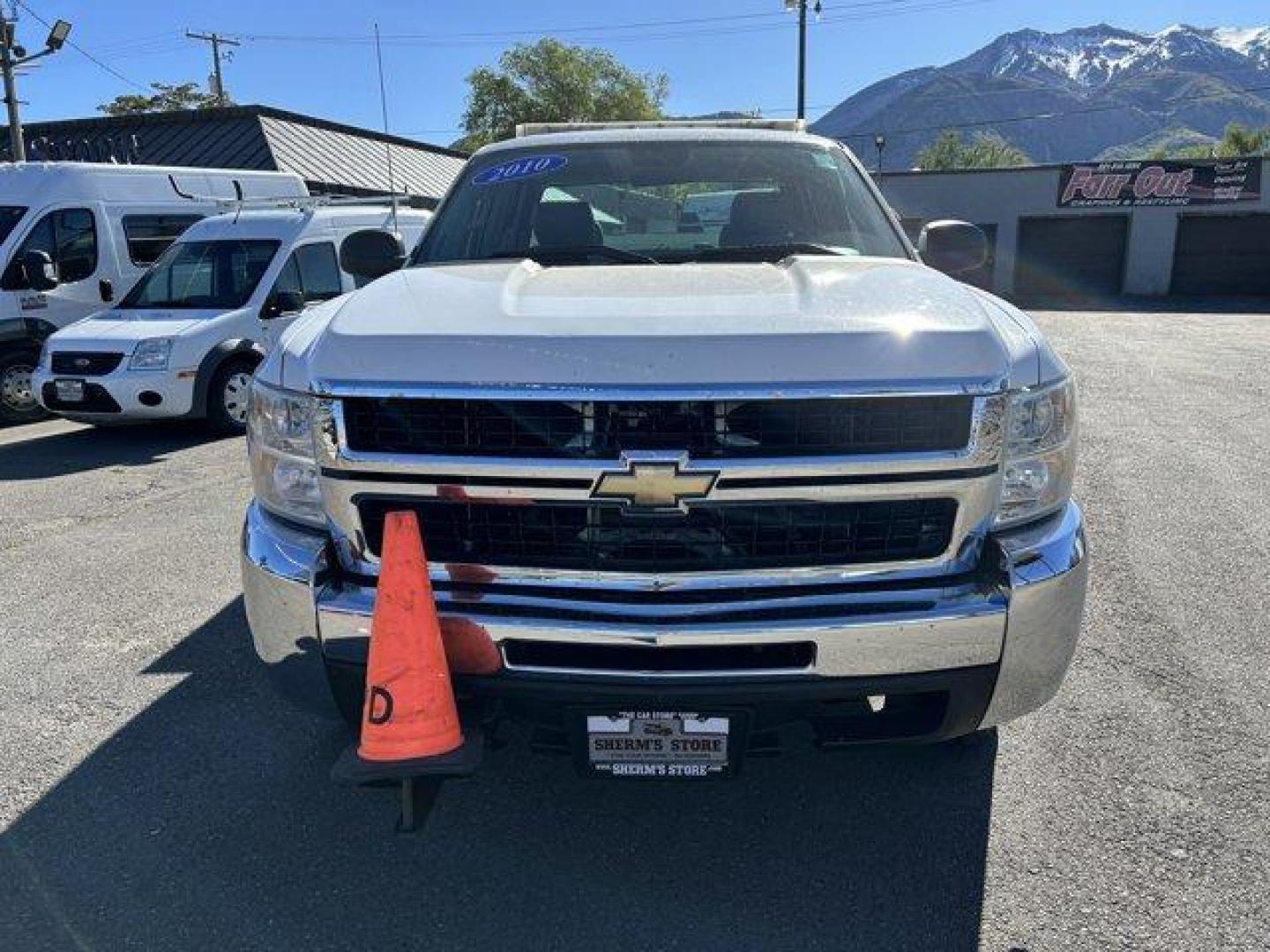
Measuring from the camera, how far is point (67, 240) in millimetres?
11062

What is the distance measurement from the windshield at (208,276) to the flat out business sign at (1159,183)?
26432mm

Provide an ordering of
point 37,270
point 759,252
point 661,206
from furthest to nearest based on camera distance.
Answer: point 37,270 → point 661,206 → point 759,252

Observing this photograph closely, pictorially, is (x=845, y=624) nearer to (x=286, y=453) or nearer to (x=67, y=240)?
(x=286, y=453)

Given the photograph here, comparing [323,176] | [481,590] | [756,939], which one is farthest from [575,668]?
[323,176]

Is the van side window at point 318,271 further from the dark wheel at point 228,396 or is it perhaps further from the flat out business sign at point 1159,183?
the flat out business sign at point 1159,183

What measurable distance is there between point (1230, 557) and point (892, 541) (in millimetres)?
3763

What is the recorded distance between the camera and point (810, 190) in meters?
3.78

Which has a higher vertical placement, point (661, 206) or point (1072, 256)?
point (661, 206)

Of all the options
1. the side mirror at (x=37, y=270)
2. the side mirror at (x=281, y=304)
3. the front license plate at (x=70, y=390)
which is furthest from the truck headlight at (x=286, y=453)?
the side mirror at (x=37, y=270)

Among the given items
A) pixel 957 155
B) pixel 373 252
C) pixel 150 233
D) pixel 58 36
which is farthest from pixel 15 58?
pixel 957 155

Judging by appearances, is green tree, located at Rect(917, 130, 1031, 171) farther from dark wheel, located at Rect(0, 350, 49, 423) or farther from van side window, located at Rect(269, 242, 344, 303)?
dark wheel, located at Rect(0, 350, 49, 423)

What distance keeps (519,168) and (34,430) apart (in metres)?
8.38

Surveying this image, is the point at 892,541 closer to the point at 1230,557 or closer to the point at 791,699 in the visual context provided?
the point at 791,699

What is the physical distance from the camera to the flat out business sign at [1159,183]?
92.4 feet
